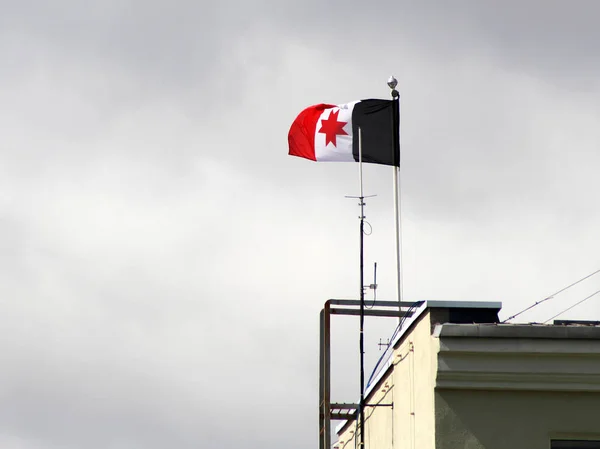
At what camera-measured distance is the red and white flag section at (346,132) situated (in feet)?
99.7

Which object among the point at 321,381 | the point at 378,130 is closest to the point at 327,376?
the point at 321,381

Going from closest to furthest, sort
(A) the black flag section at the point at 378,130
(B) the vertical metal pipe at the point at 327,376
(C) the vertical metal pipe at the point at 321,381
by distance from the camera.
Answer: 1. (B) the vertical metal pipe at the point at 327,376
2. (C) the vertical metal pipe at the point at 321,381
3. (A) the black flag section at the point at 378,130

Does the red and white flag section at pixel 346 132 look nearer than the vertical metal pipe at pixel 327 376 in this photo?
No

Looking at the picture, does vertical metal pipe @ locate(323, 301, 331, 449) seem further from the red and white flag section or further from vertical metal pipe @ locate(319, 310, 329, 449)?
the red and white flag section

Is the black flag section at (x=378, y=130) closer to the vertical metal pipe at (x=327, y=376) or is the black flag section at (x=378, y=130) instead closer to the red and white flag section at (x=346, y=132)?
the red and white flag section at (x=346, y=132)

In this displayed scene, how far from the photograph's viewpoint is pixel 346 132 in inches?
1203

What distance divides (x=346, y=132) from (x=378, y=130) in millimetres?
780

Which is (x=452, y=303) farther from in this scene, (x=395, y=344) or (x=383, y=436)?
(x=383, y=436)

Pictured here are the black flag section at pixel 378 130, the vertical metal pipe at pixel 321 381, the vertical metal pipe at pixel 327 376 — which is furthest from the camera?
the black flag section at pixel 378 130

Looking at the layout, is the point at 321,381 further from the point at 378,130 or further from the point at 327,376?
the point at 378,130

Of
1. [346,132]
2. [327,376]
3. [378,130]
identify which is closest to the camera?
[327,376]

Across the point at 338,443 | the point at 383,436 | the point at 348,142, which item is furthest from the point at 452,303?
the point at 338,443

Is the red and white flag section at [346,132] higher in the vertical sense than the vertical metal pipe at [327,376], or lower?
higher

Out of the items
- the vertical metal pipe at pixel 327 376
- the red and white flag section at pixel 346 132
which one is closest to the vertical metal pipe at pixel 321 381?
the vertical metal pipe at pixel 327 376
